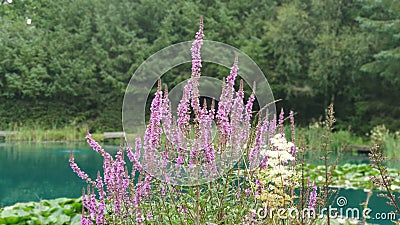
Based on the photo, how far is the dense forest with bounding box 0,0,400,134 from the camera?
44.5 ft

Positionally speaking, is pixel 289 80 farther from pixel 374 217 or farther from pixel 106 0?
pixel 374 217

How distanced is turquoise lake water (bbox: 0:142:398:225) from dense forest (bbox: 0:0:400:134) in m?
3.40

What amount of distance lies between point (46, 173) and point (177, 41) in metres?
8.71

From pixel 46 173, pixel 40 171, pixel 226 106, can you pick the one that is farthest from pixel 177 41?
pixel 226 106

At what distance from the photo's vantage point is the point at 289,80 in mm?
14320

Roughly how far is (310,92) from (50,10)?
30.2ft

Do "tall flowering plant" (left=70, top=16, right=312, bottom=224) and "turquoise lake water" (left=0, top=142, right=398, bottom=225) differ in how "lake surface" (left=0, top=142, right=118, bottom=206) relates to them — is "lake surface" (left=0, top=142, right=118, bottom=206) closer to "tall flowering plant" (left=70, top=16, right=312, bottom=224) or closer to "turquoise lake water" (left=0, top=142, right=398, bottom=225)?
"turquoise lake water" (left=0, top=142, right=398, bottom=225)

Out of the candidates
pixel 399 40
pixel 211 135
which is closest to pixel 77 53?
pixel 399 40

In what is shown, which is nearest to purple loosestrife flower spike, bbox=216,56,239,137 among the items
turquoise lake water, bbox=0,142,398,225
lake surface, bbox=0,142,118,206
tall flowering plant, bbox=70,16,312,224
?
tall flowering plant, bbox=70,16,312,224

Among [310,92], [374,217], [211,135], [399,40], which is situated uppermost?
[399,40]

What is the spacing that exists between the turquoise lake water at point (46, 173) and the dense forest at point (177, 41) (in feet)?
11.1

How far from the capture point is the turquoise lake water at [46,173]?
5.87m

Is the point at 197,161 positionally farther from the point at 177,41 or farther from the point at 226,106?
the point at 177,41

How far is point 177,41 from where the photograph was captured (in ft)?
52.1
